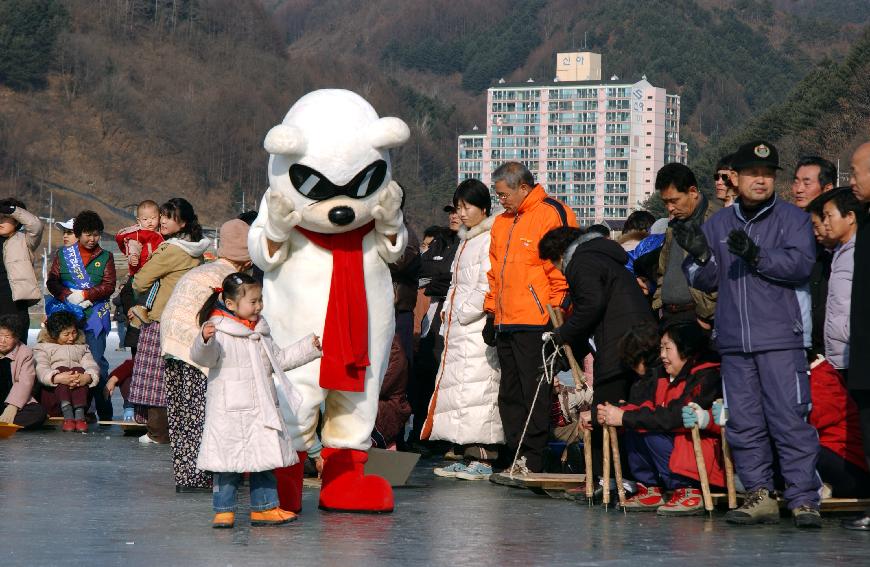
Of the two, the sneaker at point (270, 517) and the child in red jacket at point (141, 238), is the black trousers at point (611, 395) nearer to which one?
the sneaker at point (270, 517)

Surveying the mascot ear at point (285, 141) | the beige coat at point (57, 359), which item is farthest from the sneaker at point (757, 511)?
the beige coat at point (57, 359)

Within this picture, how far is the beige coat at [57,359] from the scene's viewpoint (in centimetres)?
1099

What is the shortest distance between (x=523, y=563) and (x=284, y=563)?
932 millimetres

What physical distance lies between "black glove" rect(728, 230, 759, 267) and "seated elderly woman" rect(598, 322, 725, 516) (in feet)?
2.70

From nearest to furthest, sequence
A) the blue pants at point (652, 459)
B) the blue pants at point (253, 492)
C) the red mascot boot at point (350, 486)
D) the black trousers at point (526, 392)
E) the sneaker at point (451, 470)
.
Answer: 1. the blue pants at point (253, 492)
2. the red mascot boot at point (350, 486)
3. the blue pants at point (652, 459)
4. the black trousers at point (526, 392)
5. the sneaker at point (451, 470)

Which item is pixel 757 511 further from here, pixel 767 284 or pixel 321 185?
pixel 321 185

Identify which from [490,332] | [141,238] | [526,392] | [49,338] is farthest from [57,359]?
[526,392]

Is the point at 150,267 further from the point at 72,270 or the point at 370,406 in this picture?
the point at 370,406

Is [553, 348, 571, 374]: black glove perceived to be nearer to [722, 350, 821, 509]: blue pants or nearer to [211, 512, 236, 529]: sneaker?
[722, 350, 821, 509]: blue pants

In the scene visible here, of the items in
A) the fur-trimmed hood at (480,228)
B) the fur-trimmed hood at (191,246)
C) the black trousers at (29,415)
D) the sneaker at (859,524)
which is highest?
the fur-trimmed hood at (480,228)

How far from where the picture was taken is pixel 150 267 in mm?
9859

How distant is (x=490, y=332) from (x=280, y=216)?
2.05 m

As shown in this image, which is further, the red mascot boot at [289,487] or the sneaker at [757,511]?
the red mascot boot at [289,487]

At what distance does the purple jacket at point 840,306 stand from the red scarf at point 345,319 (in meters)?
2.19
